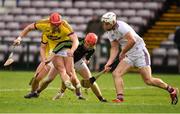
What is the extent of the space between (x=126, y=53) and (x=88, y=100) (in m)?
1.60

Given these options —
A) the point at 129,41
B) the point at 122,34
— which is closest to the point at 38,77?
the point at 122,34

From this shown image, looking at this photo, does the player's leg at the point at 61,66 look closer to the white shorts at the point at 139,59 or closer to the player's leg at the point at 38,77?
the player's leg at the point at 38,77

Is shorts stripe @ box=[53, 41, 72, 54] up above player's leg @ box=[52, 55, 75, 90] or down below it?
above

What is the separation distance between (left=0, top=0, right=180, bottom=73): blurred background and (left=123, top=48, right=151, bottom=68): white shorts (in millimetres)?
15515

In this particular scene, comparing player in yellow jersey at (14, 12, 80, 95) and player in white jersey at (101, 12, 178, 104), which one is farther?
player in yellow jersey at (14, 12, 80, 95)

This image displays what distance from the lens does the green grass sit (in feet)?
51.0

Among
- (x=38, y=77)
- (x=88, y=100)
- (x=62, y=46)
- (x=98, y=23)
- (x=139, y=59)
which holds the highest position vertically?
(x=62, y=46)

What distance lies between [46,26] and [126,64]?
2.09 metres

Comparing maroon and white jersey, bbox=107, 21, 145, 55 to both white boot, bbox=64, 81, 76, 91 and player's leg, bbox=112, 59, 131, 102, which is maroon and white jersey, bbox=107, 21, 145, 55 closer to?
player's leg, bbox=112, 59, 131, 102

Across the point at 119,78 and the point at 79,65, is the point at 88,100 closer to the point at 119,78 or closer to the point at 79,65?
the point at 79,65

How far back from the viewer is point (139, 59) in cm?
1800

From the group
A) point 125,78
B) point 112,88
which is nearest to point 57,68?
point 112,88

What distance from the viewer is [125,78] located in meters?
29.8

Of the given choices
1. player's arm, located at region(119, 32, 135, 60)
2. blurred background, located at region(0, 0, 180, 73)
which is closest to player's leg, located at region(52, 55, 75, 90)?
player's arm, located at region(119, 32, 135, 60)
